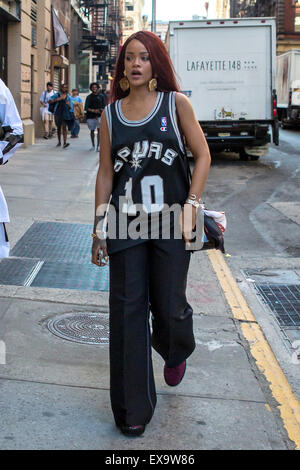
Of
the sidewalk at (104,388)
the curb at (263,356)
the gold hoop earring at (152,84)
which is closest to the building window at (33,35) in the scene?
the curb at (263,356)

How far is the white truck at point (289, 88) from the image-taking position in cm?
3192

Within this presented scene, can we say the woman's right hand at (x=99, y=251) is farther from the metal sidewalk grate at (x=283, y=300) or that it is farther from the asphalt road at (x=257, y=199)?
the asphalt road at (x=257, y=199)

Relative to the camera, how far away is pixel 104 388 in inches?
151

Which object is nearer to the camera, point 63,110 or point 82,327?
point 82,327

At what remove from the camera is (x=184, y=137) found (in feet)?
11.0

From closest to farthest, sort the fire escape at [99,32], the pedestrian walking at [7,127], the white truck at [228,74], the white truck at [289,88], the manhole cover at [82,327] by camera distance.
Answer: the pedestrian walking at [7,127] → the manhole cover at [82,327] → the white truck at [228,74] → the white truck at [289,88] → the fire escape at [99,32]

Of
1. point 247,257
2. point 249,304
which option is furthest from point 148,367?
point 247,257

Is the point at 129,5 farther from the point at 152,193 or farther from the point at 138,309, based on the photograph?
the point at 138,309

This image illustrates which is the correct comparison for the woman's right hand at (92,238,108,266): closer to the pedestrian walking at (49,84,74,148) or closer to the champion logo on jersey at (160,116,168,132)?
the champion logo on jersey at (160,116,168,132)

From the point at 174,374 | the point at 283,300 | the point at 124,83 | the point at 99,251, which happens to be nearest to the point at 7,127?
the point at 124,83

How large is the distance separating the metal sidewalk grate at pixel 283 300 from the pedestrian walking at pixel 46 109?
55.1 feet

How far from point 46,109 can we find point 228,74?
791 centimetres

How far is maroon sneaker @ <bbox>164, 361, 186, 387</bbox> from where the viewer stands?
12.1 feet
